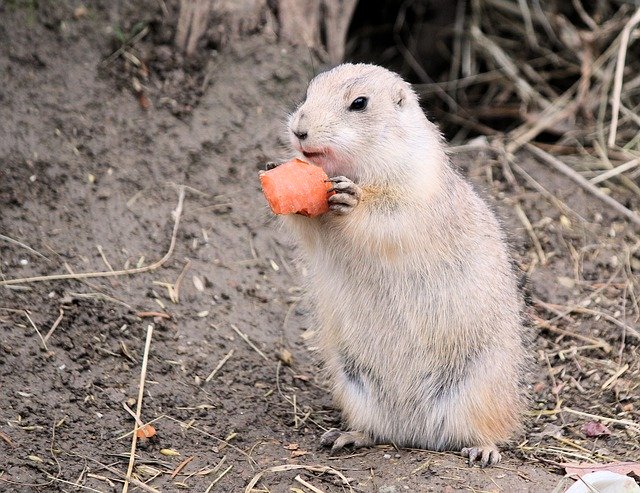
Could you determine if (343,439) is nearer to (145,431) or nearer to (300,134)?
(145,431)

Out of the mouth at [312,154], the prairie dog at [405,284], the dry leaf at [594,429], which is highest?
the mouth at [312,154]

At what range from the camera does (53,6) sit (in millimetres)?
7125

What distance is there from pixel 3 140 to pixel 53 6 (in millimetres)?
1231

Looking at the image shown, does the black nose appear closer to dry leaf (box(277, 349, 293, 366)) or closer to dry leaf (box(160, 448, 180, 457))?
dry leaf (box(160, 448, 180, 457))

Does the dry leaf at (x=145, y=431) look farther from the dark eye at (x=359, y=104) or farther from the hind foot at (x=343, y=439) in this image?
the dark eye at (x=359, y=104)

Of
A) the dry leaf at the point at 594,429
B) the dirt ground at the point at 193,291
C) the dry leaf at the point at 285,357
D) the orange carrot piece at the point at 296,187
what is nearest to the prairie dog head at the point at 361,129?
the orange carrot piece at the point at 296,187

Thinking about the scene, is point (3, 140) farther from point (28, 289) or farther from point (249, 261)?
point (249, 261)

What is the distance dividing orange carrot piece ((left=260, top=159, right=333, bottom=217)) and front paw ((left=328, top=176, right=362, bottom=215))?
0.05m

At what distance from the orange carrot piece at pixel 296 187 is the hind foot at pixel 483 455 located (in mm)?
1614

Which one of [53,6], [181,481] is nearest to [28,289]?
[181,481]

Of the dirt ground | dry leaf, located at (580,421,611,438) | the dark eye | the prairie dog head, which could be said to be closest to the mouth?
the prairie dog head

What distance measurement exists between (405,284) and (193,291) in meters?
1.79

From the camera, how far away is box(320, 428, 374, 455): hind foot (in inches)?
211

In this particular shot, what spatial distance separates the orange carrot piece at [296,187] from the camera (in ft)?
15.9
